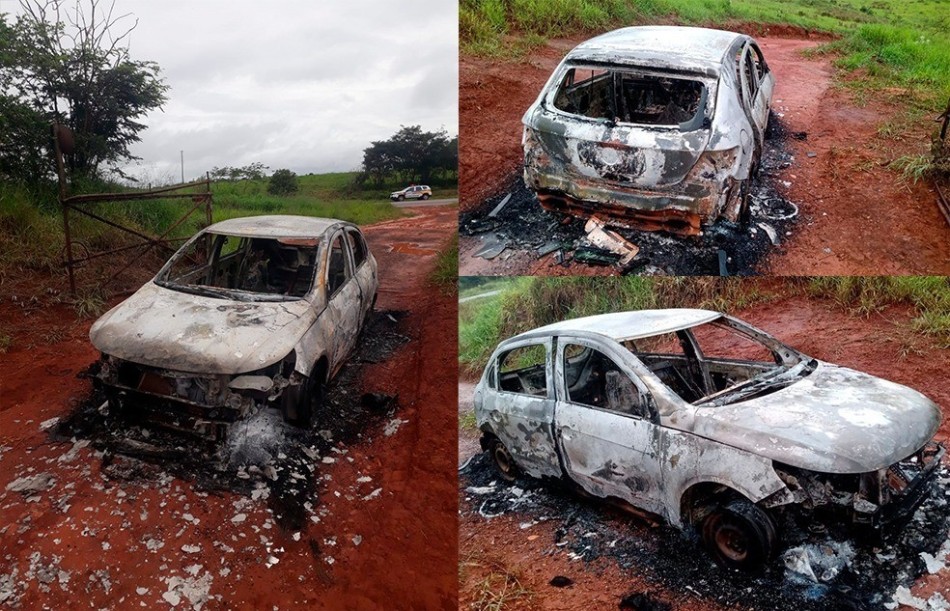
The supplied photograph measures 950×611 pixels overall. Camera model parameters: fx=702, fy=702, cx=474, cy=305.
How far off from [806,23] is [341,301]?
3.50 m

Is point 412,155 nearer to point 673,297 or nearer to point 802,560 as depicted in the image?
point 673,297

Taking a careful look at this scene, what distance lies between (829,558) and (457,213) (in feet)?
8.49

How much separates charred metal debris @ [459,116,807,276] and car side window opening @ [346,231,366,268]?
1.10 meters

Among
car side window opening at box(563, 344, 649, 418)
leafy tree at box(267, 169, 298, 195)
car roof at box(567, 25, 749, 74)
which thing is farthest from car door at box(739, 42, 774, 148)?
leafy tree at box(267, 169, 298, 195)

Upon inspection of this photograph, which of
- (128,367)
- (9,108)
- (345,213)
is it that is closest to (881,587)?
(128,367)

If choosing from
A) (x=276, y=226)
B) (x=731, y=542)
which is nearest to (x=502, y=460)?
(x=731, y=542)

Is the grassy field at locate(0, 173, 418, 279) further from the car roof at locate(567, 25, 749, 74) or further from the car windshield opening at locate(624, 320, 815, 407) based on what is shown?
the car windshield opening at locate(624, 320, 815, 407)

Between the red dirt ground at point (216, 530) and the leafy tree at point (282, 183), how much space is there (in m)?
1.81

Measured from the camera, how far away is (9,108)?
4812mm

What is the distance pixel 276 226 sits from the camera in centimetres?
459

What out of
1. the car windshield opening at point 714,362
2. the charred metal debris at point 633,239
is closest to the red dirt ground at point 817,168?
the charred metal debris at point 633,239

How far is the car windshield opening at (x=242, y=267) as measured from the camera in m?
4.10

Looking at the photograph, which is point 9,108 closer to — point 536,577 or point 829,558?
point 536,577

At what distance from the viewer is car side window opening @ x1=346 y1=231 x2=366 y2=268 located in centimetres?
486
